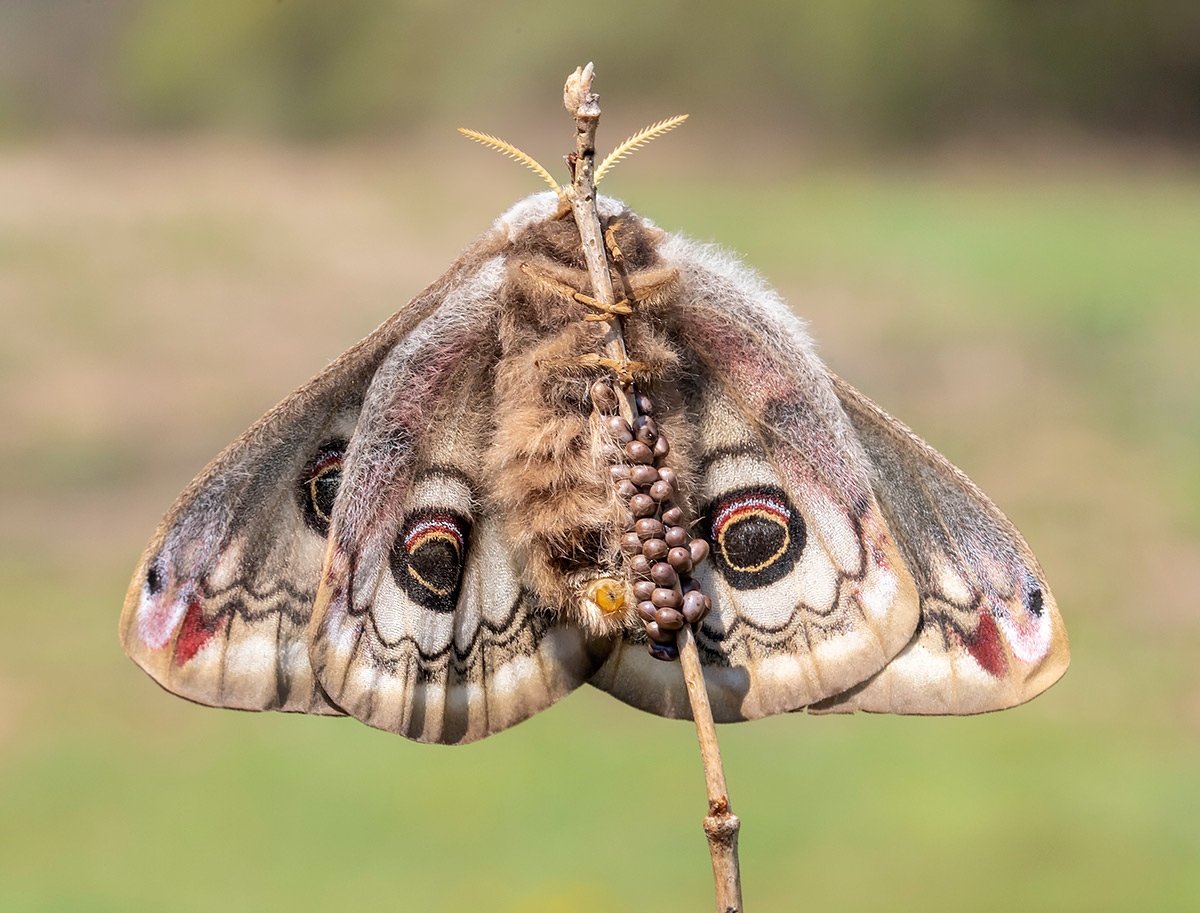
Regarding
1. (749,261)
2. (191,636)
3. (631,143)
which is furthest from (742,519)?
(749,261)

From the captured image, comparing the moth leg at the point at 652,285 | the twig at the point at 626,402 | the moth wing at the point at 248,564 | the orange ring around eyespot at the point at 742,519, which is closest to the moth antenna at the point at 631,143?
the twig at the point at 626,402

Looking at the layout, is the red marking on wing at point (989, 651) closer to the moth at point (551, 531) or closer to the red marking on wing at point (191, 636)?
the moth at point (551, 531)

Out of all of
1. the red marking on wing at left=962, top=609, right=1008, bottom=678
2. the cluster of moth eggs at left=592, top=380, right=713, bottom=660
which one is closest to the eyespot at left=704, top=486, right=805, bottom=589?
the cluster of moth eggs at left=592, top=380, right=713, bottom=660

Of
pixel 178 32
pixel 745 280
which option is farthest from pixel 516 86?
pixel 745 280

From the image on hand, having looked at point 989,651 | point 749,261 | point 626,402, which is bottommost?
point 989,651

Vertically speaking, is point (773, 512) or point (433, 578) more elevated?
point (773, 512)

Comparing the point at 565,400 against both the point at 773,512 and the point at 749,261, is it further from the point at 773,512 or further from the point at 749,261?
the point at 749,261

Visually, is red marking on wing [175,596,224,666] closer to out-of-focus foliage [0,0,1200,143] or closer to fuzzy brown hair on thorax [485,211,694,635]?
fuzzy brown hair on thorax [485,211,694,635]
